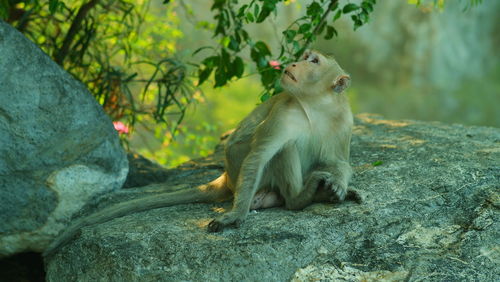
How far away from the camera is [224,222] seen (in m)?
2.81

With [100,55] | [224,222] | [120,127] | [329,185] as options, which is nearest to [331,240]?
[329,185]

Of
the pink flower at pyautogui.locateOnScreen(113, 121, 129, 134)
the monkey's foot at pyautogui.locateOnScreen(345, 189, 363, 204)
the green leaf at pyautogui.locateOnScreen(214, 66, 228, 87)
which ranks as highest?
the green leaf at pyautogui.locateOnScreen(214, 66, 228, 87)

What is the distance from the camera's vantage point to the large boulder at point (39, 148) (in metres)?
3.24

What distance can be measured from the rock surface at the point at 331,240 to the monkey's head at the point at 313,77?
0.59 metres

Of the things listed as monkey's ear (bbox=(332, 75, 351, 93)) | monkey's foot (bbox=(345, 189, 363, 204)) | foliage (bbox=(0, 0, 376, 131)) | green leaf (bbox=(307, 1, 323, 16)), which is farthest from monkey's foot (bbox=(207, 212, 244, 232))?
green leaf (bbox=(307, 1, 323, 16))

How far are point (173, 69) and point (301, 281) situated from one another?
264 cm

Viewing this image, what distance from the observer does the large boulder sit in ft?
10.6

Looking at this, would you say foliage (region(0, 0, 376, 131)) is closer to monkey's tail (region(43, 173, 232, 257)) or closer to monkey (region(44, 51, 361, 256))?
monkey (region(44, 51, 361, 256))

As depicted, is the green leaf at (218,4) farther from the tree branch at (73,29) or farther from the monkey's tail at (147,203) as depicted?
the monkey's tail at (147,203)

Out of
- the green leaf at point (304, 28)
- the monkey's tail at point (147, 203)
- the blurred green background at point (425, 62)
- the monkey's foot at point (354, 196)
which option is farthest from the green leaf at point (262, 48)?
the blurred green background at point (425, 62)

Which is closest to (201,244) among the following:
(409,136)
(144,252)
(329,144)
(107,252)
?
(144,252)

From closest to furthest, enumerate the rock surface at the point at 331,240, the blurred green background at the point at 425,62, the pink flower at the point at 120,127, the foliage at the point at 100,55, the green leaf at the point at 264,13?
1. the rock surface at the point at 331,240
2. the green leaf at the point at 264,13
3. the foliage at the point at 100,55
4. the pink flower at the point at 120,127
5. the blurred green background at the point at 425,62

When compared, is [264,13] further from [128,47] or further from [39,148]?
[128,47]

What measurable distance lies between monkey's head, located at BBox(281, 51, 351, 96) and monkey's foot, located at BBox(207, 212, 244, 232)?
2.47ft
